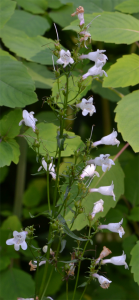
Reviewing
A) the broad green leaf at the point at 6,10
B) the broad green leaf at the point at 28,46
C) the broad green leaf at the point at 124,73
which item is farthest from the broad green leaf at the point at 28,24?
the broad green leaf at the point at 124,73

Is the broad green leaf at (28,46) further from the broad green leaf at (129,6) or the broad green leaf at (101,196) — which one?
the broad green leaf at (101,196)

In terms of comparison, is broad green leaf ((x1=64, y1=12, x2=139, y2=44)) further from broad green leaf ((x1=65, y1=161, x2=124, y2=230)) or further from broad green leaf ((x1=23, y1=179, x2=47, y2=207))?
broad green leaf ((x1=23, y1=179, x2=47, y2=207))

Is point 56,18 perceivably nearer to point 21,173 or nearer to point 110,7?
point 110,7

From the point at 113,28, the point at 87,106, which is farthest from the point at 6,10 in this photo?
the point at 87,106

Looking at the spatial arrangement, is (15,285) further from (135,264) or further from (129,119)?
(129,119)

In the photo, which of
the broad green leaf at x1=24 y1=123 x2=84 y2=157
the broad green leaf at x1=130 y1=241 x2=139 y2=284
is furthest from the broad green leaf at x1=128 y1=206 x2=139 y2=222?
the broad green leaf at x1=24 y1=123 x2=84 y2=157

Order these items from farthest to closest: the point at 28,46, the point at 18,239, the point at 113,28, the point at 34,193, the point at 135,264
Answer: the point at 34,193 < the point at 28,46 < the point at 113,28 < the point at 135,264 < the point at 18,239
